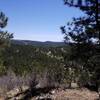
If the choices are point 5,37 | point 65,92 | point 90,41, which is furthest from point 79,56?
point 5,37

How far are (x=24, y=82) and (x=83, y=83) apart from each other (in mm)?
2847

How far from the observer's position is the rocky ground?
1196cm

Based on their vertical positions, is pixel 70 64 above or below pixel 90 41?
below

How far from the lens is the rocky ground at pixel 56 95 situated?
12.0 m

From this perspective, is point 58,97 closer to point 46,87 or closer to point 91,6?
point 46,87

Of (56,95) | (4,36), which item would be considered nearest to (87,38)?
(56,95)

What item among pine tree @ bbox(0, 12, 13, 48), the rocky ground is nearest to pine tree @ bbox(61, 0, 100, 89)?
the rocky ground

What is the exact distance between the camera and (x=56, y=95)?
12.2 m

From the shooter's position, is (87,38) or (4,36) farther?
(4,36)

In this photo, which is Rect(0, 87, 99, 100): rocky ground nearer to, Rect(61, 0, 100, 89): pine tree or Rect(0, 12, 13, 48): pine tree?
Rect(61, 0, 100, 89): pine tree

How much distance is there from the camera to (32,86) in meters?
14.5

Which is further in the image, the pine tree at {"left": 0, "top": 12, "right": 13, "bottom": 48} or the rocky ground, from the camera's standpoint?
the pine tree at {"left": 0, "top": 12, "right": 13, "bottom": 48}

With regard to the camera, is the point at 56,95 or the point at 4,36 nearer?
the point at 56,95

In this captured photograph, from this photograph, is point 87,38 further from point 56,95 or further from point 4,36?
point 4,36
